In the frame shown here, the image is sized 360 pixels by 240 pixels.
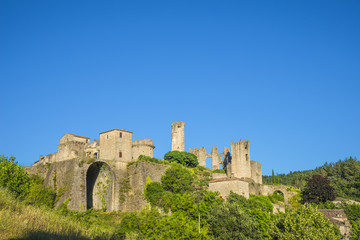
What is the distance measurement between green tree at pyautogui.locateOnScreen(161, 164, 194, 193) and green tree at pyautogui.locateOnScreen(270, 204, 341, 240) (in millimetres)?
12640

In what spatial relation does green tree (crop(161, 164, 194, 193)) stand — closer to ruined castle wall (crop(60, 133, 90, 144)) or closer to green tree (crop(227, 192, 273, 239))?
green tree (crop(227, 192, 273, 239))

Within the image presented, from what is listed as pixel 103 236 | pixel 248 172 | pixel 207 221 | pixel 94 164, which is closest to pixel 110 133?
pixel 94 164

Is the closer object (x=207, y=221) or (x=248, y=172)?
(x=207, y=221)

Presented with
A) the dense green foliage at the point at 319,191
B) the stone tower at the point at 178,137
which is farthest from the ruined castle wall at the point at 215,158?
the dense green foliage at the point at 319,191

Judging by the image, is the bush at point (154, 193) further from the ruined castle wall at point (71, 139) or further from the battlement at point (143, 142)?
the ruined castle wall at point (71, 139)

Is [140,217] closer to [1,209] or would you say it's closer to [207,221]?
[207,221]

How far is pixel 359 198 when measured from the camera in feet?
228

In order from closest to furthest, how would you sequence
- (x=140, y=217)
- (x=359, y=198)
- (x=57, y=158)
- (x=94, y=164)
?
(x=140, y=217)
(x=94, y=164)
(x=57, y=158)
(x=359, y=198)

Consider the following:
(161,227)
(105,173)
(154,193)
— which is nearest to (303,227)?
(161,227)

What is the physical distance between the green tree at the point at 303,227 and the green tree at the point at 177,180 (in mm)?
12640

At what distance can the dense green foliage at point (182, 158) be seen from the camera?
2520 inches

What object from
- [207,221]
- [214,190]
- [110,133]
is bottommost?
[207,221]

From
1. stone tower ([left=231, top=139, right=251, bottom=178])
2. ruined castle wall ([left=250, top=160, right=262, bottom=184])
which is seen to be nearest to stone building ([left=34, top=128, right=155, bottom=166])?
stone tower ([left=231, top=139, right=251, bottom=178])

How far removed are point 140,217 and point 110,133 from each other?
14928 mm
